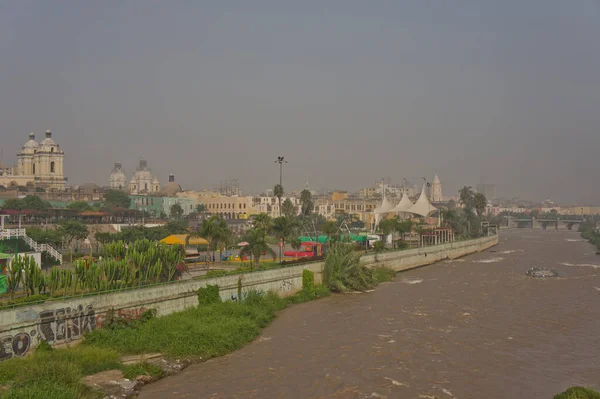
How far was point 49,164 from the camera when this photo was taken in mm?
130625

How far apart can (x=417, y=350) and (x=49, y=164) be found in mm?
119725

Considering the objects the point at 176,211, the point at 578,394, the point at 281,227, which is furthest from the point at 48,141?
the point at 578,394

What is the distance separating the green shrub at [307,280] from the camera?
40094mm

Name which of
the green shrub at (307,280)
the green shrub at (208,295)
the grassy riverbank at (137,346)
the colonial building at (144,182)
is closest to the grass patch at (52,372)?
the grassy riverbank at (137,346)

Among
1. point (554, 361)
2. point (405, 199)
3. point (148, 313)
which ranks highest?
point (405, 199)

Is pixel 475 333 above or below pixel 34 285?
below

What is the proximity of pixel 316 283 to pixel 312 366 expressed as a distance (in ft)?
57.3

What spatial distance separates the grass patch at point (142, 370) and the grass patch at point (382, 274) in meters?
26.5

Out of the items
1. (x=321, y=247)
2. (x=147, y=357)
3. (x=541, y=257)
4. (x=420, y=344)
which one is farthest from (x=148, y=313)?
(x=541, y=257)

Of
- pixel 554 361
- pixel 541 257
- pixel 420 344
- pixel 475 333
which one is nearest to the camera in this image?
pixel 554 361

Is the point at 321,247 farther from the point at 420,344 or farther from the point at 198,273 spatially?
the point at 420,344

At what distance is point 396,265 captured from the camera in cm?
5812

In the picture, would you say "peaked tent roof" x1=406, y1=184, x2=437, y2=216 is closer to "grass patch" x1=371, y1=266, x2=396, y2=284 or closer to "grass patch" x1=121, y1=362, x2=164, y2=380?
"grass patch" x1=371, y1=266, x2=396, y2=284

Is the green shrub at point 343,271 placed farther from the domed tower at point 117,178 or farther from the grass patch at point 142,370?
the domed tower at point 117,178
